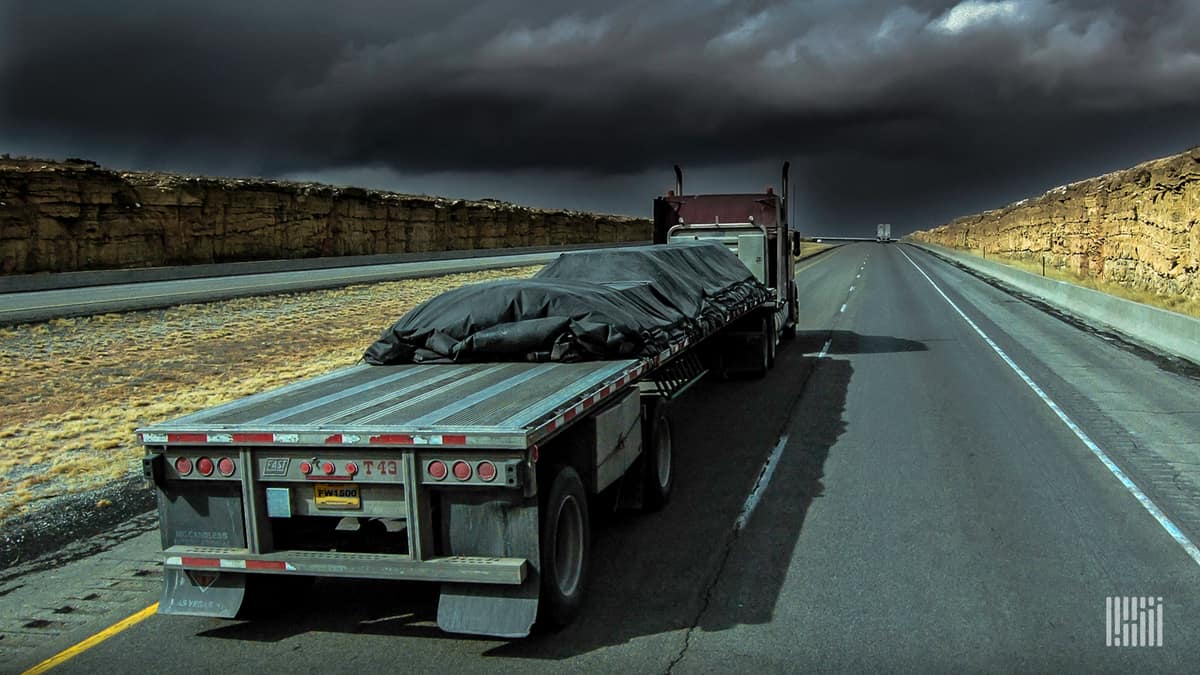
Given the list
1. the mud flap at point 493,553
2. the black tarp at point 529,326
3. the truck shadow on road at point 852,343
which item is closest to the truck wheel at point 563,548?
the mud flap at point 493,553

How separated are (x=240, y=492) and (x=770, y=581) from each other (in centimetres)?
350

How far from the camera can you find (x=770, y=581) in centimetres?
626

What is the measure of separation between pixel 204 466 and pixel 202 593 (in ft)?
2.74

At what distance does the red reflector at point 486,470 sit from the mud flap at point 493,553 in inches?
6.9

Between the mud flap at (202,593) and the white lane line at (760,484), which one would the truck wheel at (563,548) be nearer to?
the mud flap at (202,593)

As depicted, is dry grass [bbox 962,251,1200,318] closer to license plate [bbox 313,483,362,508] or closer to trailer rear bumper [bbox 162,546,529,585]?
trailer rear bumper [bbox 162,546,529,585]

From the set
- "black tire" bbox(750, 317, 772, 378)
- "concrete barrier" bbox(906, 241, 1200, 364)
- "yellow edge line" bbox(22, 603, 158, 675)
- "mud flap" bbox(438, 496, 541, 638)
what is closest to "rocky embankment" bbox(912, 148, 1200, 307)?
"concrete barrier" bbox(906, 241, 1200, 364)

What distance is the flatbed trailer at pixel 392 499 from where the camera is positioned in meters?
5.12

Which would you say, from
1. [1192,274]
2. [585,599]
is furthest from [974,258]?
[585,599]

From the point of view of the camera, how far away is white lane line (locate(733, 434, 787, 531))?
25.2 ft

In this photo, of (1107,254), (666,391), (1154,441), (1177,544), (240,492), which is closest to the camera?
(240,492)

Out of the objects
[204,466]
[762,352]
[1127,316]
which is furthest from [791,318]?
[204,466]

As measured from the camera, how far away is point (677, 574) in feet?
21.2

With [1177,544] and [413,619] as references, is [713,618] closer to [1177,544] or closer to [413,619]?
[413,619]
